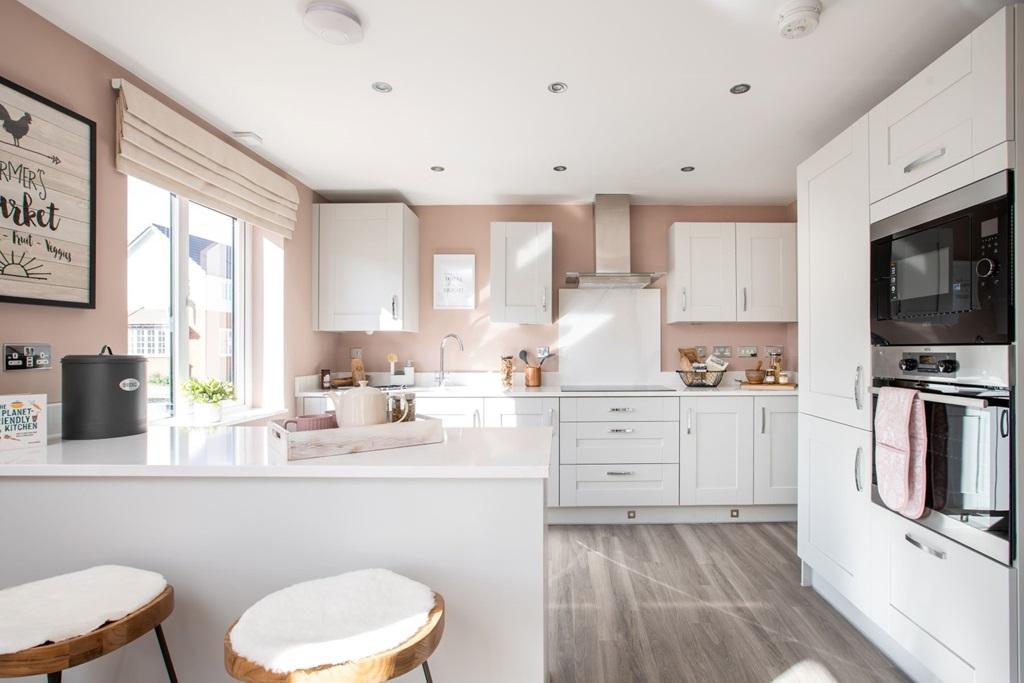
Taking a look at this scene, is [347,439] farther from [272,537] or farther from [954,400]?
[954,400]

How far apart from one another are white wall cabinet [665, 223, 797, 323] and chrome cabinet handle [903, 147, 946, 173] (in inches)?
78.2

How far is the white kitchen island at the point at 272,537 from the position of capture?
51.6 inches

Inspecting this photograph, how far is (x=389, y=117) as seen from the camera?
2594mm

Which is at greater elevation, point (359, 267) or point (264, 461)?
point (359, 267)

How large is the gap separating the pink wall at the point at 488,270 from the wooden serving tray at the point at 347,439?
268 cm

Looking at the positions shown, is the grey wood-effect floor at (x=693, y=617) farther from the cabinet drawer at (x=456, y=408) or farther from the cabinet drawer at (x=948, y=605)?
the cabinet drawer at (x=456, y=408)

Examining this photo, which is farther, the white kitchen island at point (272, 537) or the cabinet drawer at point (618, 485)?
the cabinet drawer at point (618, 485)

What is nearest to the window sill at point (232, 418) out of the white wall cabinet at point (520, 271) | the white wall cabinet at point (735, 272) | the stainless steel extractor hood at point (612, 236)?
the white wall cabinet at point (520, 271)

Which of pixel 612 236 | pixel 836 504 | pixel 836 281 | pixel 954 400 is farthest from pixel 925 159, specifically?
pixel 612 236

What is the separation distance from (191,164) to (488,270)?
7.24ft

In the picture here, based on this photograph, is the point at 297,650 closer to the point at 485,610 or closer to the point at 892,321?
the point at 485,610

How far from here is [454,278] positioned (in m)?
4.12

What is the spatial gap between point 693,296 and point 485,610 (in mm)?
3112

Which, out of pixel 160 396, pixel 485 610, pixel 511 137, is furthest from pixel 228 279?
A: pixel 485 610
